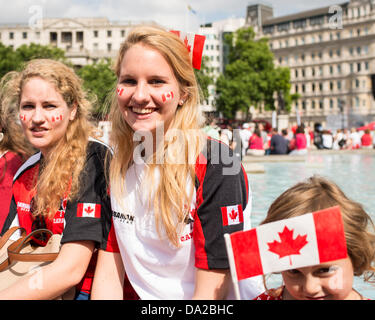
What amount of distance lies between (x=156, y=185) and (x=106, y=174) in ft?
0.97

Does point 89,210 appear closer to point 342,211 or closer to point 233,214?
point 233,214

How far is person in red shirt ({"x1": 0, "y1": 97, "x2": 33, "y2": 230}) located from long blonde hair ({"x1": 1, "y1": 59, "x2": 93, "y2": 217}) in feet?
2.27

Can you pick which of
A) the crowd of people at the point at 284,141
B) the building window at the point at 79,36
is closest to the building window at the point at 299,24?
the building window at the point at 79,36

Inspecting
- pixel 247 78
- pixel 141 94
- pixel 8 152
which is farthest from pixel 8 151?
pixel 247 78

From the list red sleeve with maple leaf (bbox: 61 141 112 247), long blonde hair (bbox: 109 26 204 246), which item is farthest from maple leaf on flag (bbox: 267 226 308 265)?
red sleeve with maple leaf (bbox: 61 141 112 247)

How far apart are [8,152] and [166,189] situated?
5.76 feet

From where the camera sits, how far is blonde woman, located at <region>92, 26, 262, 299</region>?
73.2 inches

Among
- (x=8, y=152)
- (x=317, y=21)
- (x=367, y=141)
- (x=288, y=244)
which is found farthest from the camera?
(x=317, y=21)

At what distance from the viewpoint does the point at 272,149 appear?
18.9 m

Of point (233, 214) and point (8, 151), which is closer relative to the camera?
point (233, 214)

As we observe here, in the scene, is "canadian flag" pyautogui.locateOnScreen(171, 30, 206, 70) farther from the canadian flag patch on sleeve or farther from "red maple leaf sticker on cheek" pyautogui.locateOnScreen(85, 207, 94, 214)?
"red maple leaf sticker on cheek" pyautogui.locateOnScreen(85, 207, 94, 214)

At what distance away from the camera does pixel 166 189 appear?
188cm

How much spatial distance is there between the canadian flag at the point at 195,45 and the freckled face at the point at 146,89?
13 centimetres

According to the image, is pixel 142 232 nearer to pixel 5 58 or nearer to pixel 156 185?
pixel 156 185
